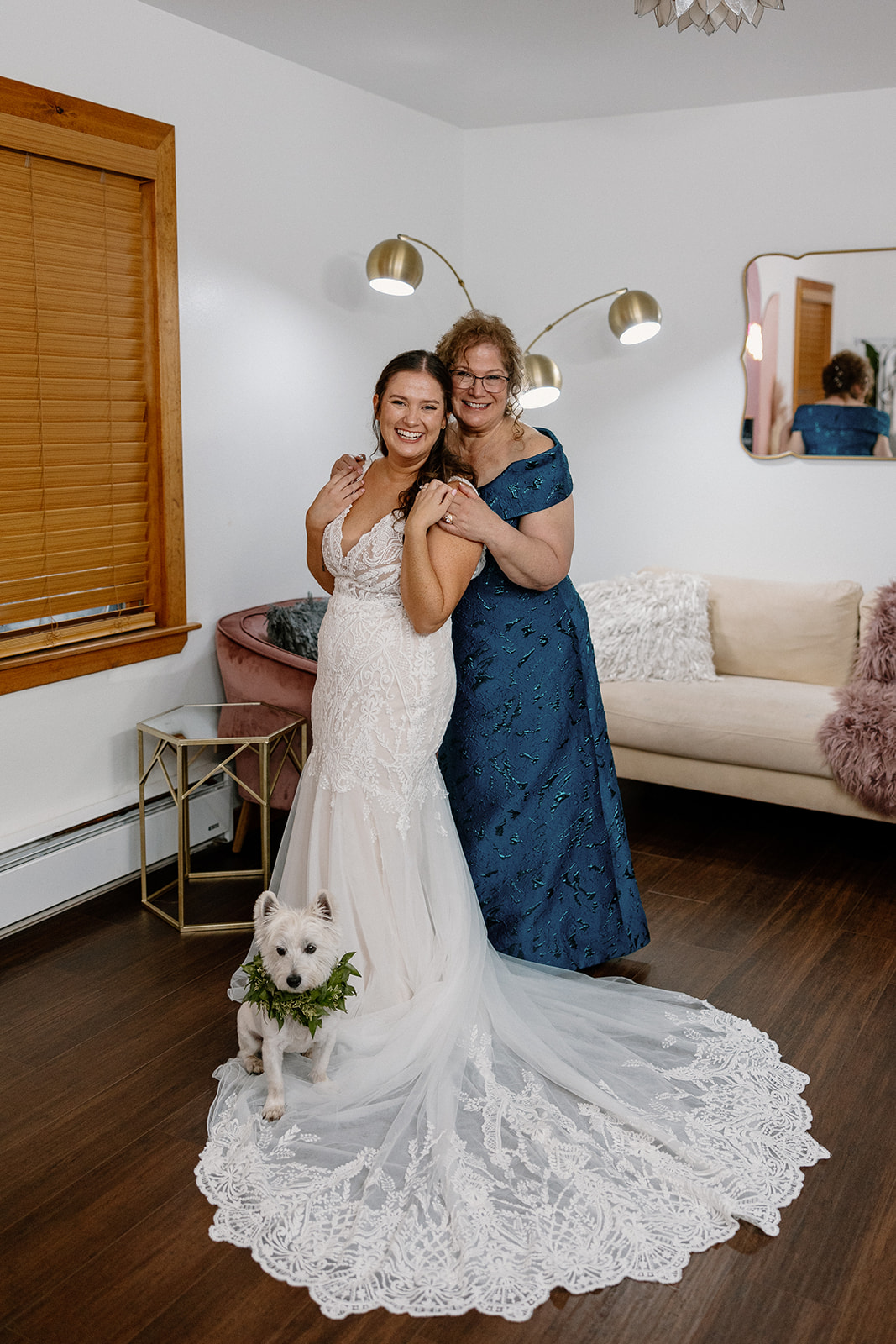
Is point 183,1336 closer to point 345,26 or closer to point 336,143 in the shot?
point 345,26

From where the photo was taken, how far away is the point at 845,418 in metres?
4.33

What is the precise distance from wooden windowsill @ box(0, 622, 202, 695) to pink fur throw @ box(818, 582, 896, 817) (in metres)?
2.13

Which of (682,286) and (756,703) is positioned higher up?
(682,286)

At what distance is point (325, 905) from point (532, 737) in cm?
77

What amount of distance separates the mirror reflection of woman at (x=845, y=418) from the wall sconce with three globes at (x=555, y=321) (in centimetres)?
72

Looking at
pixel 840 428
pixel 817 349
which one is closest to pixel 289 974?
pixel 840 428

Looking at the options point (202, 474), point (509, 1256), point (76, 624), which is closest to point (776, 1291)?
point (509, 1256)

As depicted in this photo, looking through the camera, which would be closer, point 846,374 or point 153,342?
point 153,342

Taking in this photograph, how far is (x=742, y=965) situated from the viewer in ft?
9.74

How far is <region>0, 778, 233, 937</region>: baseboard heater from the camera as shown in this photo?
3082 millimetres

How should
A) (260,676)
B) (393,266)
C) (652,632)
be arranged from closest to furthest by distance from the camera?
(260,676), (393,266), (652,632)

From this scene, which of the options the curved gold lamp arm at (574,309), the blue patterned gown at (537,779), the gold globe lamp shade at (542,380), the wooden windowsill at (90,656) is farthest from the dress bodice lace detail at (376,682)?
the curved gold lamp arm at (574,309)

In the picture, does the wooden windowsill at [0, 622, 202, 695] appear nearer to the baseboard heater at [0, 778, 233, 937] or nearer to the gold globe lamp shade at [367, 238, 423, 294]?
the baseboard heater at [0, 778, 233, 937]

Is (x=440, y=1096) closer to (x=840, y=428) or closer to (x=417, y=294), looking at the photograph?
(x=840, y=428)
